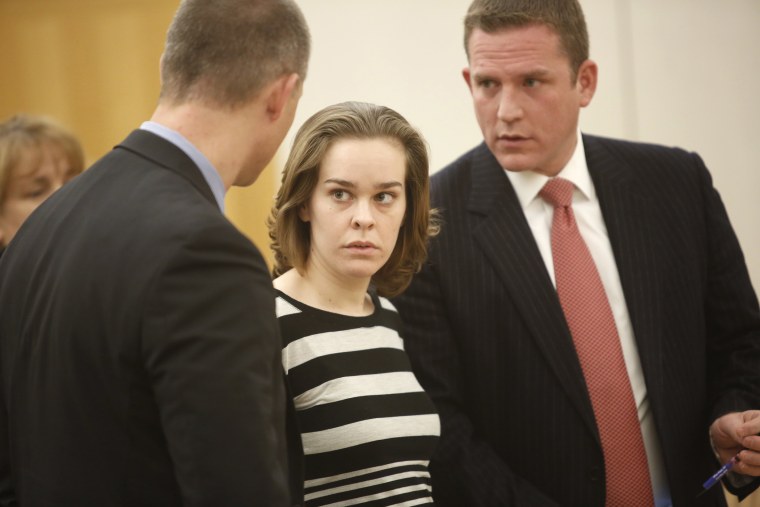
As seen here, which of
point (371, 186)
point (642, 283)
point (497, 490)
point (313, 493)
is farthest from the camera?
point (642, 283)

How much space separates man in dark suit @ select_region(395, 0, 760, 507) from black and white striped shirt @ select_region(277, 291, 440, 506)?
0.29 metres

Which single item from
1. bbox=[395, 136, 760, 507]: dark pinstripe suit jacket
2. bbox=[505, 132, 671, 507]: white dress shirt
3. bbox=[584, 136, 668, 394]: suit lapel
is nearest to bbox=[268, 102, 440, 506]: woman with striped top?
bbox=[395, 136, 760, 507]: dark pinstripe suit jacket

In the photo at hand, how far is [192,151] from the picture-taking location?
1233 mm

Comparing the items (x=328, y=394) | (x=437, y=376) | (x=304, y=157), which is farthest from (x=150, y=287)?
(x=437, y=376)

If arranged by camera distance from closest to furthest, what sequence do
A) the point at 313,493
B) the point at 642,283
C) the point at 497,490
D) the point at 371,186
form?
1. the point at 313,493
2. the point at 371,186
3. the point at 497,490
4. the point at 642,283

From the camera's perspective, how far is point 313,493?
154 centimetres

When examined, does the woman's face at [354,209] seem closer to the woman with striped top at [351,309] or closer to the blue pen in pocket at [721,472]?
the woman with striped top at [351,309]

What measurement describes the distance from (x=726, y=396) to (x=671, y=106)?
6.34 feet

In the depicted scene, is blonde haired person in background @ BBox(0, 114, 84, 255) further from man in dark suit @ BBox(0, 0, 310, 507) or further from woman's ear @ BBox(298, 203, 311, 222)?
man in dark suit @ BBox(0, 0, 310, 507)

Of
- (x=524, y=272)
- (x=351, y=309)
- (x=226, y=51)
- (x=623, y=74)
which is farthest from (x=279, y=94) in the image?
(x=623, y=74)

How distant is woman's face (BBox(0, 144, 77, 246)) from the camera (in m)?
2.26

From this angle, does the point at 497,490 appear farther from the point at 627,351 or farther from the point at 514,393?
the point at 627,351

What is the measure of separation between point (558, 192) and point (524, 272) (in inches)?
8.1

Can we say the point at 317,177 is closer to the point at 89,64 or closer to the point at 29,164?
the point at 29,164
